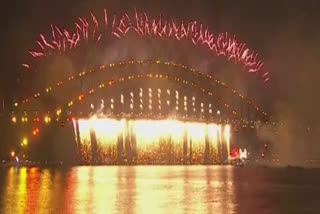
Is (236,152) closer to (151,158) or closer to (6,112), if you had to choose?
(151,158)

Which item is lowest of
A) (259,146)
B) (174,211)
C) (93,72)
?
(174,211)

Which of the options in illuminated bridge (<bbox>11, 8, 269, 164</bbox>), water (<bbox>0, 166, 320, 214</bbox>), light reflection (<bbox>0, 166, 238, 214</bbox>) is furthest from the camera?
illuminated bridge (<bbox>11, 8, 269, 164</bbox>)

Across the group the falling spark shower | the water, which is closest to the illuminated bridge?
the falling spark shower

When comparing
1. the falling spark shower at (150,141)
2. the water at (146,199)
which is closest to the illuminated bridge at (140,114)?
the falling spark shower at (150,141)

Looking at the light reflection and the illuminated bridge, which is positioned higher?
the illuminated bridge

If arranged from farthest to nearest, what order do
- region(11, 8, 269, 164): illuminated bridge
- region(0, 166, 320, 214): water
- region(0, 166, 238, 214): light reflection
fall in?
region(11, 8, 269, 164): illuminated bridge
region(0, 166, 320, 214): water
region(0, 166, 238, 214): light reflection

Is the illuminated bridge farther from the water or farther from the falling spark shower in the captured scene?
the water

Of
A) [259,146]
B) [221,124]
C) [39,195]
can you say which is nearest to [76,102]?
[221,124]

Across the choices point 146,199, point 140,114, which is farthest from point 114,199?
point 140,114
